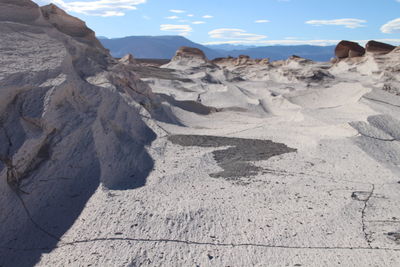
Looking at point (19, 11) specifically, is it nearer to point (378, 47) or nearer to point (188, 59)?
point (188, 59)

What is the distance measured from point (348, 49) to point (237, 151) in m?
14.7

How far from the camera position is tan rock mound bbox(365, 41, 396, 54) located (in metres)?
14.6

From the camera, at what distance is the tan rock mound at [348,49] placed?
17.0 meters

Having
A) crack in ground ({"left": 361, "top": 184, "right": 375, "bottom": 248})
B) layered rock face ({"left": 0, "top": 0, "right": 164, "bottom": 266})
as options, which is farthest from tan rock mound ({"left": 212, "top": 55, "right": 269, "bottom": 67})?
crack in ground ({"left": 361, "top": 184, "right": 375, "bottom": 248})

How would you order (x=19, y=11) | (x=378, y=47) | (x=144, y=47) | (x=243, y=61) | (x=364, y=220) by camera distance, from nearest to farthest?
1. (x=364, y=220)
2. (x=19, y=11)
3. (x=378, y=47)
4. (x=243, y=61)
5. (x=144, y=47)

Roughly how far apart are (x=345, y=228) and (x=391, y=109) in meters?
4.37

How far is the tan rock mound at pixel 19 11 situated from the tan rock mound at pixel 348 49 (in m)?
14.4

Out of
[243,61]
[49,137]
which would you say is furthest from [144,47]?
[49,137]

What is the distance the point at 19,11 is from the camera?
5.01 meters

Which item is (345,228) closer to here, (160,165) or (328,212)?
(328,212)

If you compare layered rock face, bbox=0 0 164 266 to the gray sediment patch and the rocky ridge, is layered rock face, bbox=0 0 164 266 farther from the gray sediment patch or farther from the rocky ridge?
the gray sediment patch

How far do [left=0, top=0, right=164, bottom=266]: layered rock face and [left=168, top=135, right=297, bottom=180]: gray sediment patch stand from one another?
592 millimetres

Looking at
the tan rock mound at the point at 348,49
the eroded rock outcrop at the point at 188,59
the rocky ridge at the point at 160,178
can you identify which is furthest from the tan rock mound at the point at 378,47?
the rocky ridge at the point at 160,178

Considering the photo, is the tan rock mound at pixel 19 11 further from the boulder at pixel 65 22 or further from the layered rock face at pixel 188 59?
the layered rock face at pixel 188 59
